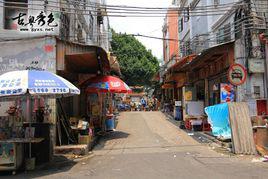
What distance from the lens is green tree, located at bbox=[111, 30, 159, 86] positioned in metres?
44.8

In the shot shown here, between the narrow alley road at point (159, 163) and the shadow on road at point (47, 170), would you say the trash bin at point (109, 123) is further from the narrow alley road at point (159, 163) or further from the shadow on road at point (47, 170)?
the shadow on road at point (47, 170)

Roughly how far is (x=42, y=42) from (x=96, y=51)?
2.09 meters

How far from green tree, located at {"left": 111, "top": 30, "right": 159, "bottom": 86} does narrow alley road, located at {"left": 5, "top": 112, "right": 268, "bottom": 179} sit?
97.0 ft

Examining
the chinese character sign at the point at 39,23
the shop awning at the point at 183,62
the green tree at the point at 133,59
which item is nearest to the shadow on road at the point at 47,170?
the chinese character sign at the point at 39,23

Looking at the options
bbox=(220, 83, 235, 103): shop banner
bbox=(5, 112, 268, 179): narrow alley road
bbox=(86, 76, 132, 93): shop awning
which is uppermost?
bbox=(86, 76, 132, 93): shop awning

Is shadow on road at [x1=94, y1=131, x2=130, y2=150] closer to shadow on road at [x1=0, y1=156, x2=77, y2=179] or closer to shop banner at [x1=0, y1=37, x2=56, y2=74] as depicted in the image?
shadow on road at [x1=0, y1=156, x2=77, y2=179]

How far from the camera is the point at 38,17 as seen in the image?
42.4 ft

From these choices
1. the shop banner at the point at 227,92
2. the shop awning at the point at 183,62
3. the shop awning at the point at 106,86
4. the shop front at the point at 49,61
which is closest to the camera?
the shop front at the point at 49,61

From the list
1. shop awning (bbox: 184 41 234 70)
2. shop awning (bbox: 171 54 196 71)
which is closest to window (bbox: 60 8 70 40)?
shop awning (bbox: 184 41 234 70)

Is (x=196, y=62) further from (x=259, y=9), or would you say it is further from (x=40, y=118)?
(x=40, y=118)

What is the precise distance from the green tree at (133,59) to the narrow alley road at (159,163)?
97.0ft

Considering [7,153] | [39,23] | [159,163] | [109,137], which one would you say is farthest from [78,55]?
[159,163]

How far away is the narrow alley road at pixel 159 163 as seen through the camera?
8766 millimetres

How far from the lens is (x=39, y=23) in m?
13.0
